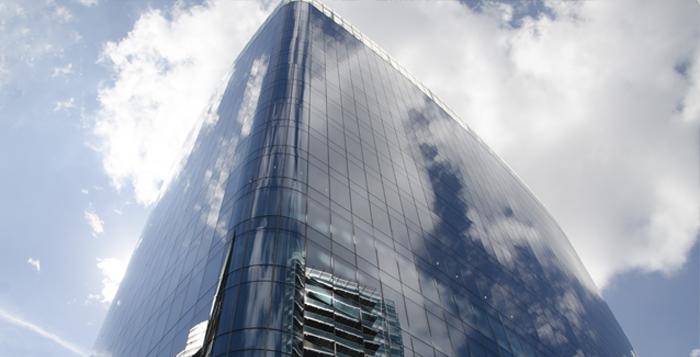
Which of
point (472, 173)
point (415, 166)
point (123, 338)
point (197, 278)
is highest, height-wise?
point (472, 173)

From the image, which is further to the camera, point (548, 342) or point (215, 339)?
point (548, 342)

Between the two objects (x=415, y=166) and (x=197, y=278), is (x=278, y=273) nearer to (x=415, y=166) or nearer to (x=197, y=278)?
(x=197, y=278)

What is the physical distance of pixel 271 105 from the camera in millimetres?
35406

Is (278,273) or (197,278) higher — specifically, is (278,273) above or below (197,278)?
below

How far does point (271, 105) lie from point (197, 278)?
44.4 feet

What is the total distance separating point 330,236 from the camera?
1167 inches

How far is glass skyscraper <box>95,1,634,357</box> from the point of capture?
24.8 metres

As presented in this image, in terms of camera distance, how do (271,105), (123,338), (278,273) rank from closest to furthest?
(278,273)
(271,105)
(123,338)

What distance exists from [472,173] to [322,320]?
45400 mm

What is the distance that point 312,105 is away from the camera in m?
38.4

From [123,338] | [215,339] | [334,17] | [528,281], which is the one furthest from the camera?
[334,17]

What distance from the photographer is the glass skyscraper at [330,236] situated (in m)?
24.8

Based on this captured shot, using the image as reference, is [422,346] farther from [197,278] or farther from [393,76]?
[393,76]

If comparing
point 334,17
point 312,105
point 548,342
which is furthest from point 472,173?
point 312,105
